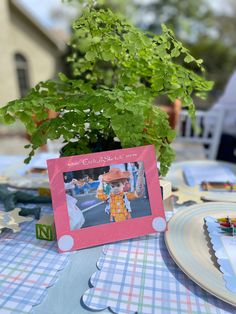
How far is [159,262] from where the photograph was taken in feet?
1.83

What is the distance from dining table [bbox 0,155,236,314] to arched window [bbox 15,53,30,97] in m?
8.69

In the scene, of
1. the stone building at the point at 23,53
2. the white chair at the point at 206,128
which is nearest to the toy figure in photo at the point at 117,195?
the white chair at the point at 206,128

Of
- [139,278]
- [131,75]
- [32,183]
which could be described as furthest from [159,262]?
[32,183]

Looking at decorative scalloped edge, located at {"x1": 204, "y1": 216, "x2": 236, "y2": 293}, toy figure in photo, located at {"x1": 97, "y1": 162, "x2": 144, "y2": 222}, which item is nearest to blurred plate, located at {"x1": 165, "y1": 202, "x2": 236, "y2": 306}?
decorative scalloped edge, located at {"x1": 204, "y1": 216, "x2": 236, "y2": 293}

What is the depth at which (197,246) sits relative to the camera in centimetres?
58

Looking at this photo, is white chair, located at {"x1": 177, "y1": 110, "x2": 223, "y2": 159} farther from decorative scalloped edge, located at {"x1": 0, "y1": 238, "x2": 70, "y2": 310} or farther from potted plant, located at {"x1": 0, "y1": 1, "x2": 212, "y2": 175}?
decorative scalloped edge, located at {"x1": 0, "y1": 238, "x2": 70, "y2": 310}

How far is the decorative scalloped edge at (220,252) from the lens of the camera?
471 millimetres

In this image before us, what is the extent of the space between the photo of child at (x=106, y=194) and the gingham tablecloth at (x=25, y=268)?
0.08 m

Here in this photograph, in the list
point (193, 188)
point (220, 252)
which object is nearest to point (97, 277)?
point (220, 252)

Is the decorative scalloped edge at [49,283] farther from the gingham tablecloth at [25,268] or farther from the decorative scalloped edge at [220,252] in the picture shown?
the decorative scalloped edge at [220,252]

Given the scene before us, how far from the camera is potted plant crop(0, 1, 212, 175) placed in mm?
568

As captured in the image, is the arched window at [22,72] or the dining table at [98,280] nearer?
the dining table at [98,280]

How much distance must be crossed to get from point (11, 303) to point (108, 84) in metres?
0.64

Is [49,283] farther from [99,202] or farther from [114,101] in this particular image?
[114,101]
